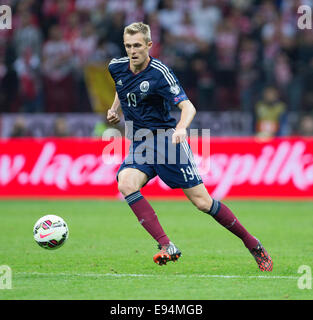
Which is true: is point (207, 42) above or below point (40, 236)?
above

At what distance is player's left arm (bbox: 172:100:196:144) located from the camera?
6.40m

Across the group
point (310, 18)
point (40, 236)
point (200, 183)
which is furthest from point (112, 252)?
point (310, 18)

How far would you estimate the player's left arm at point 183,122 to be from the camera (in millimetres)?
6398

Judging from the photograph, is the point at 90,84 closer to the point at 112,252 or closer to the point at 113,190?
the point at 113,190

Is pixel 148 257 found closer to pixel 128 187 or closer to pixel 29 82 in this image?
pixel 128 187

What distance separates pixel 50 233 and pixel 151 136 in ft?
4.86

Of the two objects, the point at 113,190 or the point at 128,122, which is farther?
the point at 113,190

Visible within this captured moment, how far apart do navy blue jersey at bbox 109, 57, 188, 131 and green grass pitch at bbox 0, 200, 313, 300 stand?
1.46m

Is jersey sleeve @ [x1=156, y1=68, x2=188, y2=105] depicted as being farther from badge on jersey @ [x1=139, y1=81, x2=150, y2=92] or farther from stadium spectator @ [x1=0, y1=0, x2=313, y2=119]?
stadium spectator @ [x1=0, y1=0, x2=313, y2=119]

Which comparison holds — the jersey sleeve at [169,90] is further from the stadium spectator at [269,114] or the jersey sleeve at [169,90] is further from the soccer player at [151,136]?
the stadium spectator at [269,114]

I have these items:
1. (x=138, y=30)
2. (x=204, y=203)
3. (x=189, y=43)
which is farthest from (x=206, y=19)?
(x=204, y=203)

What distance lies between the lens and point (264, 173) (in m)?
15.1

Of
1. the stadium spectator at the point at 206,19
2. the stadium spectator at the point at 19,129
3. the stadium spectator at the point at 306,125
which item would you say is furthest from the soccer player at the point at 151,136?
the stadium spectator at the point at 206,19
